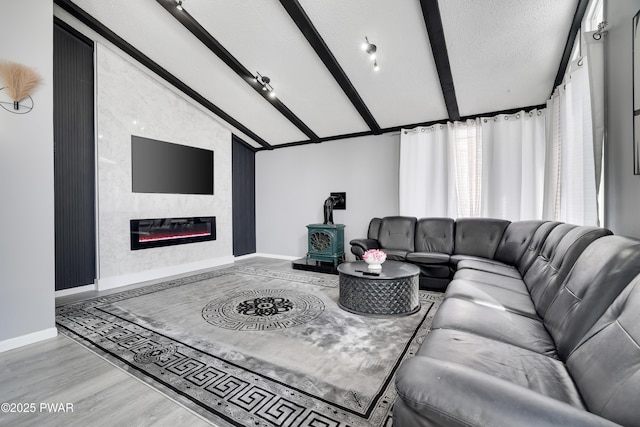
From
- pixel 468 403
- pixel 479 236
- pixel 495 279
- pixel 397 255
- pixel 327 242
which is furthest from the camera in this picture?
pixel 327 242

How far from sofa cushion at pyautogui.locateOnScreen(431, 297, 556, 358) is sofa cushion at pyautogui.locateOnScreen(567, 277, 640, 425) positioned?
0.87 feet

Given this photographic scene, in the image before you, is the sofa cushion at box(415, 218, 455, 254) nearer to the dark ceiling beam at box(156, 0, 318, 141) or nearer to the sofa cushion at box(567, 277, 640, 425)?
the dark ceiling beam at box(156, 0, 318, 141)

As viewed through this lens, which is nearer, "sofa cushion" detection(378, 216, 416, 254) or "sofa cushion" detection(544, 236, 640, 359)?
"sofa cushion" detection(544, 236, 640, 359)

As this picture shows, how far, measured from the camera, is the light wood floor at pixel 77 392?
1477 mm

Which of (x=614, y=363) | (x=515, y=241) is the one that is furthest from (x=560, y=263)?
(x=515, y=241)

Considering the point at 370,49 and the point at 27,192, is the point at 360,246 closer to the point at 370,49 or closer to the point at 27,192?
the point at 370,49

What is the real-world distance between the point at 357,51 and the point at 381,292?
2.75 metres

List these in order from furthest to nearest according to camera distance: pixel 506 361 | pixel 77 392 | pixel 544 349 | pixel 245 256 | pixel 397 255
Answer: pixel 245 256
pixel 397 255
pixel 77 392
pixel 544 349
pixel 506 361

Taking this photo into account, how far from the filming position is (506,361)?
1219 millimetres

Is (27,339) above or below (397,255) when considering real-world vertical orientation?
below

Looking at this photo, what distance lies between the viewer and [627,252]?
3.94 ft

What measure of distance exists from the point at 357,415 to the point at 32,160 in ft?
10.0

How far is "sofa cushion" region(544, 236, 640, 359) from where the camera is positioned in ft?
A: 3.79

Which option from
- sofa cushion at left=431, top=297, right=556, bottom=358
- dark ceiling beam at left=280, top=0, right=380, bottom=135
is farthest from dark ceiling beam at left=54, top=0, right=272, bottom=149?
sofa cushion at left=431, top=297, right=556, bottom=358
